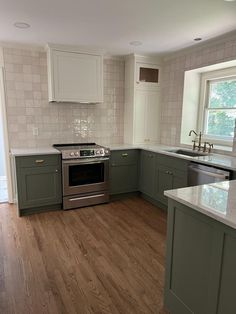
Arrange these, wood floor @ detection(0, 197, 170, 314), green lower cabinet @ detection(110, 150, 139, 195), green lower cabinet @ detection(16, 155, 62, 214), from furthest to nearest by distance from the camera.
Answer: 1. green lower cabinet @ detection(110, 150, 139, 195)
2. green lower cabinet @ detection(16, 155, 62, 214)
3. wood floor @ detection(0, 197, 170, 314)

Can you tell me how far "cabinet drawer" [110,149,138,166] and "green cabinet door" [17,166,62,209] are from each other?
34.5 inches

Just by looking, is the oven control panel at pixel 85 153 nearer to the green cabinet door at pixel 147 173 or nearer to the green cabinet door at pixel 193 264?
the green cabinet door at pixel 147 173

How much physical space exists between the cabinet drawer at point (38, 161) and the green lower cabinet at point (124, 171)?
2.89 feet

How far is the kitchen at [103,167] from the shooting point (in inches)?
76.2

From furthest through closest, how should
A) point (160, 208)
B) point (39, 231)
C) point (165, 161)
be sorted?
point (160, 208), point (165, 161), point (39, 231)

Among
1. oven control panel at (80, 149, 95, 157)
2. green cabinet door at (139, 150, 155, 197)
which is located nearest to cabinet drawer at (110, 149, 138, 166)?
green cabinet door at (139, 150, 155, 197)

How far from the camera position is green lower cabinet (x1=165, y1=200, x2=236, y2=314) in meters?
1.20

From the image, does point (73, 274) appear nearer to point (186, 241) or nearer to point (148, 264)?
point (148, 264)

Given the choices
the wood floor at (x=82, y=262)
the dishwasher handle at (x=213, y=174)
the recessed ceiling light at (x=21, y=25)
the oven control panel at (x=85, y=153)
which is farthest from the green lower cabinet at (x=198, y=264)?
the recessed ceiling light at (x=21, y=25)

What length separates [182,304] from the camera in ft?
5.03

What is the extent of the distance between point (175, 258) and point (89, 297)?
0.78 meters

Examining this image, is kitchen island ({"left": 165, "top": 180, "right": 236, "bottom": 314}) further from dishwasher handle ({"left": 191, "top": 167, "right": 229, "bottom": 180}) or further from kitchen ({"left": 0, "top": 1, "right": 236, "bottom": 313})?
dishwasher handle ({"left": 191, "top": 167, "right": 229, "bottom": 180})

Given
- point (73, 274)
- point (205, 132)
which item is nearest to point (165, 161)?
point (205, 132)

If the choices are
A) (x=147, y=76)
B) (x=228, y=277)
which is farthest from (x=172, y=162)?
(x=228, y=277)
